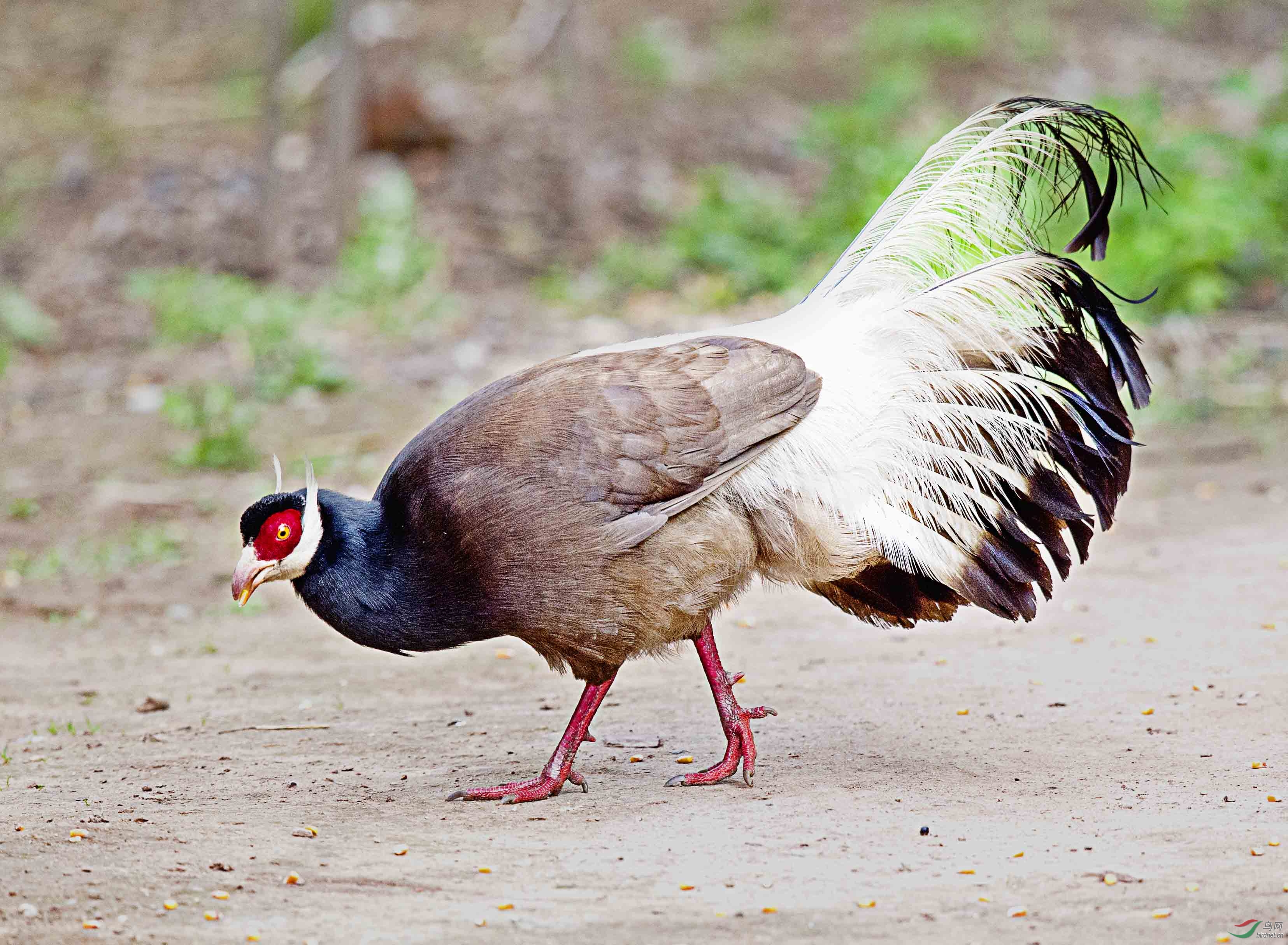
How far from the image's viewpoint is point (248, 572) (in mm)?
3859

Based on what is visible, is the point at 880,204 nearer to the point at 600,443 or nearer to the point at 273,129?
the point at 273,129

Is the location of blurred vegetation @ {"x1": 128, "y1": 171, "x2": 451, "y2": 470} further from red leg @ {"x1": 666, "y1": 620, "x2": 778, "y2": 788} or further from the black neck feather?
Answer: red leg @ {"x1": 666, "y1": 620, "x2": 778, "y2": 788}

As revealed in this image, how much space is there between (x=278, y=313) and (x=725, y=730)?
6546 mm

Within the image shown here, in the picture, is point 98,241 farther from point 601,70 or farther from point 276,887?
point 276,887

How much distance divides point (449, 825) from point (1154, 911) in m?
1.71

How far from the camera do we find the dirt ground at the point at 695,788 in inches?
122

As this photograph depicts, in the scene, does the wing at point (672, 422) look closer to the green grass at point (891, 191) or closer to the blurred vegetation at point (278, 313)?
the blurred vegetation at point (278, 313)

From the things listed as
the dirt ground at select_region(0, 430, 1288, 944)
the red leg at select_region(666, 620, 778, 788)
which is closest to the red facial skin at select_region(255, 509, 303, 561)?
the dirt ground at select_region(0, 430, 1288, 944)

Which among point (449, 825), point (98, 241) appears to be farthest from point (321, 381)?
point (449, 825)

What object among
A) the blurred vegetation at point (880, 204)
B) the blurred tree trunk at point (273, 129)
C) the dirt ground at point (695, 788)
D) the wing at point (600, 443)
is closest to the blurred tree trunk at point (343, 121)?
the blurred tree trunk at point (273, 129)

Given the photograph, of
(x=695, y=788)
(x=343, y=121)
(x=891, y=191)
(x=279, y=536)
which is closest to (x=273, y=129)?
(x=343, y=121)

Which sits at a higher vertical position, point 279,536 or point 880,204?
point 880,204

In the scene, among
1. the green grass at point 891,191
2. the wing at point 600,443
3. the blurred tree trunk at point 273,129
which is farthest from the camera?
the blurred tree trunk at point 273,129

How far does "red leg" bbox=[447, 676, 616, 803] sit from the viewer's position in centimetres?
392
